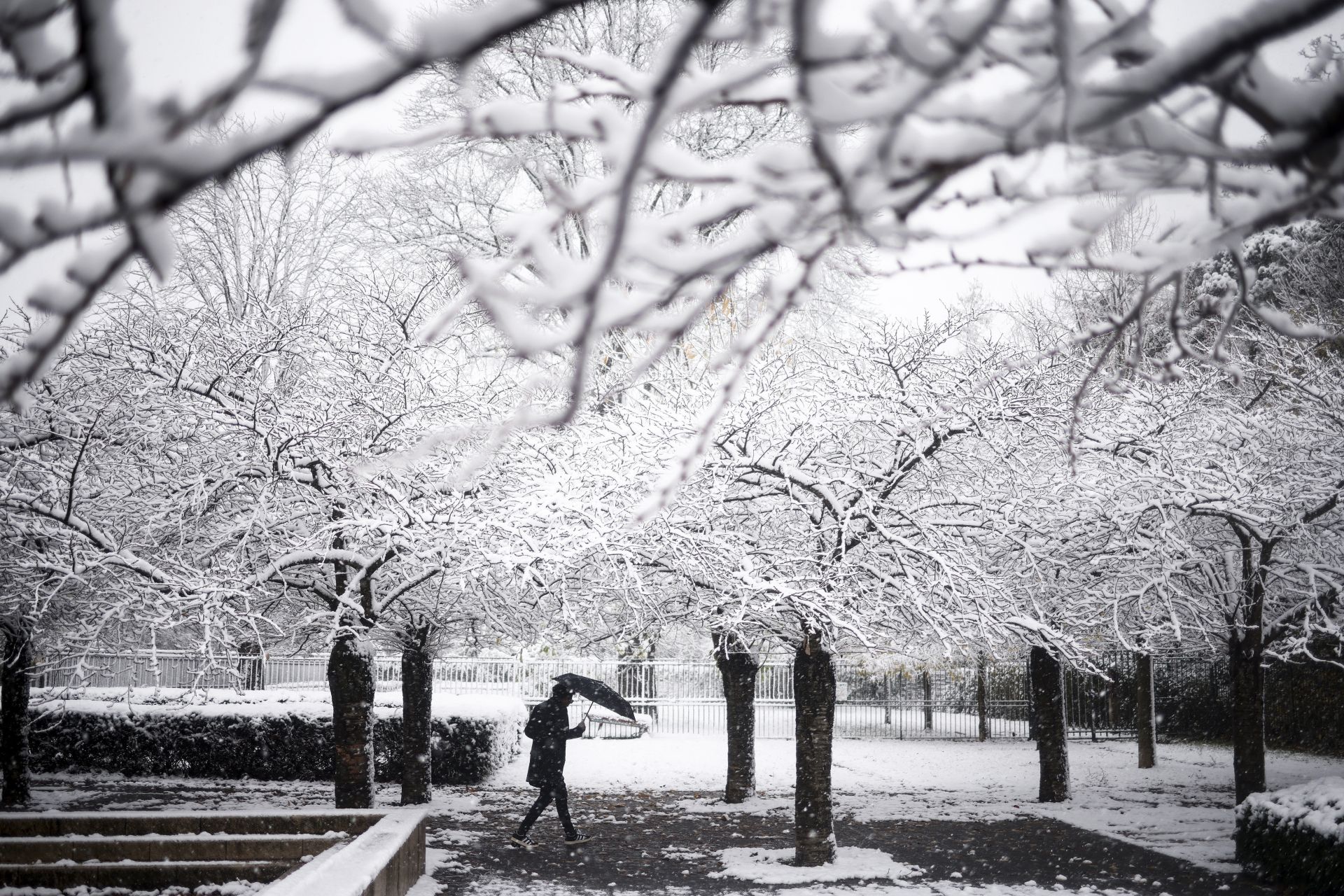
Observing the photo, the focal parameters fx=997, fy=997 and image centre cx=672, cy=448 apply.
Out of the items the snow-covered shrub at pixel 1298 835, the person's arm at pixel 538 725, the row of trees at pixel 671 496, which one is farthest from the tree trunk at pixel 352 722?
the snow-covered shrub at pixel 1298 835

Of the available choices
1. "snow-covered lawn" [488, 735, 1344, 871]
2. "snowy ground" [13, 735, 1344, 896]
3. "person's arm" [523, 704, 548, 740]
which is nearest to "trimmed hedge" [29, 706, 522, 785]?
"snowy ground" [13, 735, 1344, 896]

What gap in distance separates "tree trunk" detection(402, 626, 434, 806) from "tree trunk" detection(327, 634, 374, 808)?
2.23 m

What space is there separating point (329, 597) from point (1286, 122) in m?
8.86

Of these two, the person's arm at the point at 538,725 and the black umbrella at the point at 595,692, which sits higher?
the black umbrella at the point at 595,692

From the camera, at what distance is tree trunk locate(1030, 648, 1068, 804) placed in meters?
12.6

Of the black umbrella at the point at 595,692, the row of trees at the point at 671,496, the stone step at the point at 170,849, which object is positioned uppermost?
the row of trees at the point at 671,496

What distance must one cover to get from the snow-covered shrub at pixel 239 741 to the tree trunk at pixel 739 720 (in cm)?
390

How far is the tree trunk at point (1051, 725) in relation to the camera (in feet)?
41.2

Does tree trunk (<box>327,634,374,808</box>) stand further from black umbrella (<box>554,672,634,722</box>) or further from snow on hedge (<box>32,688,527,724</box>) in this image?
snow on hedge (<box>32,688,527,724</box>)

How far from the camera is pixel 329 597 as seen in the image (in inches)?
367

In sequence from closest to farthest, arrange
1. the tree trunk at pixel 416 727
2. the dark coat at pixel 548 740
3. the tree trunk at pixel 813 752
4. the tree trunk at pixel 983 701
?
1. the tree trunk at pixel 813 752
2. the dark coat at pixel 548 740
3. the tree trunk at pixel 416 727
4. the tree trunk at pixel 983 701

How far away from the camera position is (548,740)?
32.7 ft

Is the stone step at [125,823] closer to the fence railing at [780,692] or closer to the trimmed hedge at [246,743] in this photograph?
the trimmed hedge at [246,743]

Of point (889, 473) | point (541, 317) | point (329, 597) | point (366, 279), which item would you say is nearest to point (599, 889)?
point (329, 597)
